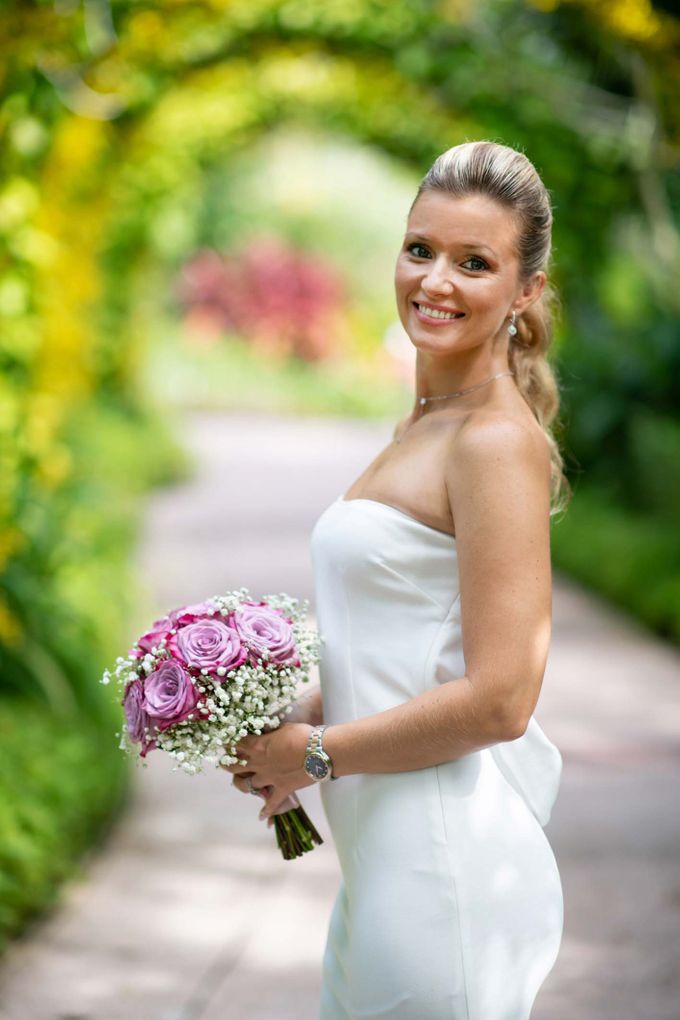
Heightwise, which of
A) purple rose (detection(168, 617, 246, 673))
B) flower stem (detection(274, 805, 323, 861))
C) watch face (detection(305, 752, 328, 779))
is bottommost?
flower stem (detection(274, 805, 323, 861))

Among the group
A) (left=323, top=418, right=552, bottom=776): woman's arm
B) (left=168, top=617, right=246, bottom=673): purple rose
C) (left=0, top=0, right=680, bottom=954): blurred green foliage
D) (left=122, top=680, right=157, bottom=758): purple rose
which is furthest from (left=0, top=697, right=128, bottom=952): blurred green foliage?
(left=323, top=418, right=552, bottom=776): woman's arm

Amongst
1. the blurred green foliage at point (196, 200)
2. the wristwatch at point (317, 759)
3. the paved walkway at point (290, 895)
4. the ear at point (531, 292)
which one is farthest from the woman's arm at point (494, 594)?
the blurred green foliage at point (196, 200)

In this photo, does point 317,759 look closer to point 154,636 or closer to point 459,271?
point 154,636

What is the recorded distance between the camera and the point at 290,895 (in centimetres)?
443

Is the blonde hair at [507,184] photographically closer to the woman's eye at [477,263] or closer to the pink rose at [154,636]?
the woman's eye at [477,263]

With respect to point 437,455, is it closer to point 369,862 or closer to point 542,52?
point 369,862

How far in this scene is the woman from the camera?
184 cm

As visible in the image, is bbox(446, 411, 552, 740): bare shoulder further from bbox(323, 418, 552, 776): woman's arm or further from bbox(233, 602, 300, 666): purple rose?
bbox(233, 602, 300, 666): purple rose

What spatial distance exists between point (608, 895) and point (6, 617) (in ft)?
7.85

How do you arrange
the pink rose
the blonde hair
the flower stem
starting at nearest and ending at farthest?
the blonde hair → the pink rose → the flower stem

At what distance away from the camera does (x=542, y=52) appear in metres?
10.9

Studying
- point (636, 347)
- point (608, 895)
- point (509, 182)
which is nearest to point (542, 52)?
point (636, 347)

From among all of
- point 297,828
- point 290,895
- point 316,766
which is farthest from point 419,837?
point 290,895

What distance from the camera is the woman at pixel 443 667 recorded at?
184 cm
